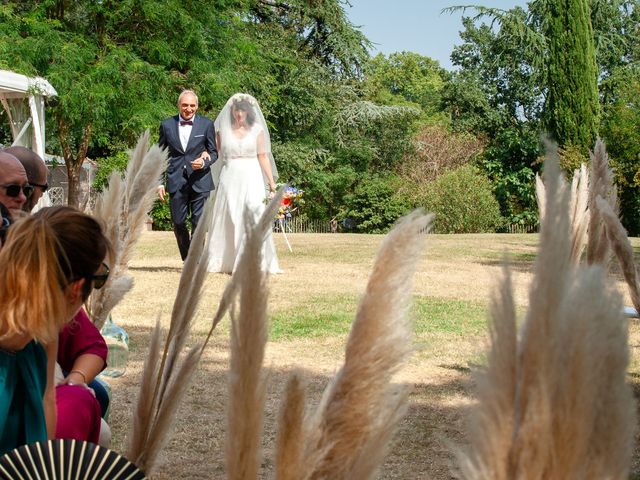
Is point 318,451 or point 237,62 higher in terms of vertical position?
point 237,62

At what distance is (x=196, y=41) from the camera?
1802 centimetres

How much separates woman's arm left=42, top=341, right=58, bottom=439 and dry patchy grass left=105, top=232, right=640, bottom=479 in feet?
1.21

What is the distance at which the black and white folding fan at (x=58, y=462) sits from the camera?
1.08 m

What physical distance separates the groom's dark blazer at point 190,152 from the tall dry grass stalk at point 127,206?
834cm

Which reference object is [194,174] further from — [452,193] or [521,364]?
[452,193]

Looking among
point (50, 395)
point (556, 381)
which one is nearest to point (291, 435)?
point (556, 381)

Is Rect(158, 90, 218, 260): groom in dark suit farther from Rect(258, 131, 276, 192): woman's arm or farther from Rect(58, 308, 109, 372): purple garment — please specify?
Rect(58, 308, 109, 372): purple garment

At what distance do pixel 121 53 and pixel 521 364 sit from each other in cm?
1751

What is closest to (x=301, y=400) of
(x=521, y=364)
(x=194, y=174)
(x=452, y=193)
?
(x=521, y=364)

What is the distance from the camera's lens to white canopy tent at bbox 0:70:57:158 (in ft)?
44.4

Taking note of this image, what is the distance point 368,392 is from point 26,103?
1520cm

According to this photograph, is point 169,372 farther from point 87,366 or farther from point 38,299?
point 87,366

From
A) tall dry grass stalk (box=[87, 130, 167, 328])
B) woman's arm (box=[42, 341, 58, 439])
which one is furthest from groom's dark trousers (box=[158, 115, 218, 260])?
tall dry grass stalk (box=[87, 130, 167, 328])

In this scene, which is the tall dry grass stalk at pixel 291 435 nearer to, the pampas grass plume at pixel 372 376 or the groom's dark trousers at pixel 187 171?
the pampas grass plume at pixel 372 376
